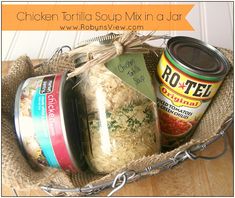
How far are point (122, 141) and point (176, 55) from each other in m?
0.18

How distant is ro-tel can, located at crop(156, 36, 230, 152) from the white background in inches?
13.7

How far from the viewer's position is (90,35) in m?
1.04

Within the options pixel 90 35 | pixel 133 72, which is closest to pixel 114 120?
pixel 133 72

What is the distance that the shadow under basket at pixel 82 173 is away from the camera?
56 centimetres

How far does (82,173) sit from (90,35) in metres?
0.50

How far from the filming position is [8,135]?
23.3 inches

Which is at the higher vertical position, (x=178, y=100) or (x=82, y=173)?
(x=178, y=100)

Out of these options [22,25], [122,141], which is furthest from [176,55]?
[22,25]

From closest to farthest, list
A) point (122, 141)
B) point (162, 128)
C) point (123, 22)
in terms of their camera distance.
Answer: point (122, 141) → point (162, 128) → point (123, 22)

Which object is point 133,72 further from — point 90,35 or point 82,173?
point 90,35

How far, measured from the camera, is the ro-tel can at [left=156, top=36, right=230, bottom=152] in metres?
0.60

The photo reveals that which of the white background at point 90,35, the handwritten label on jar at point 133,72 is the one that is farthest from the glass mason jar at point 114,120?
the white background at point 90,35

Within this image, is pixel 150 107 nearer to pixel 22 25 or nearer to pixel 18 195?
pixel 18 195

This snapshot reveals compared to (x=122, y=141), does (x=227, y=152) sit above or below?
below
